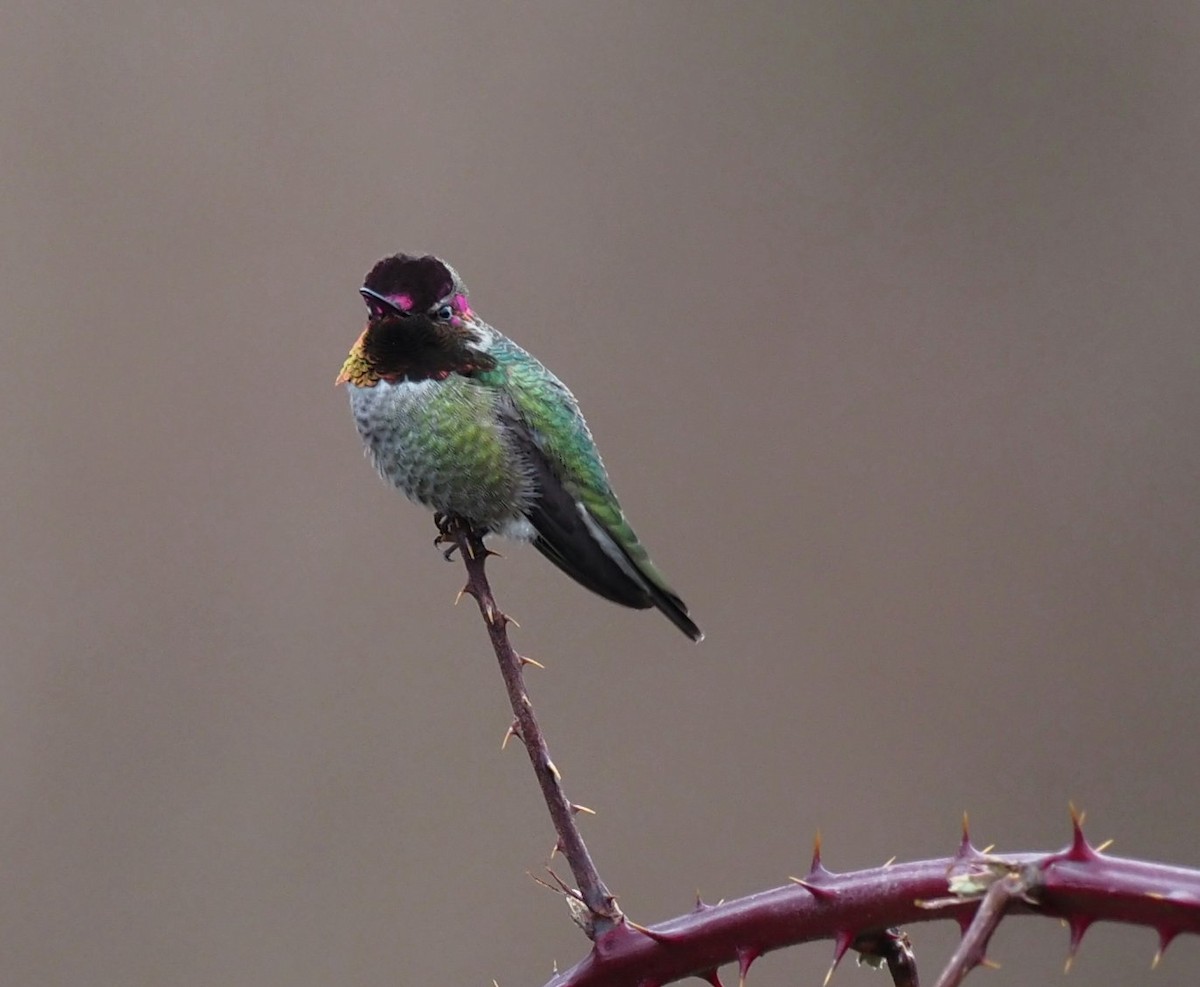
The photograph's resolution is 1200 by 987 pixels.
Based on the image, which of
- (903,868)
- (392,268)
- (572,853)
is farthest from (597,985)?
(392,268)

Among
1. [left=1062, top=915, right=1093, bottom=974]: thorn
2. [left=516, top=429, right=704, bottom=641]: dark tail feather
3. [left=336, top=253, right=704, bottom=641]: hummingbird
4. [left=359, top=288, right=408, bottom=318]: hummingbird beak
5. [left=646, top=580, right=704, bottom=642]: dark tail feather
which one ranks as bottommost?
[left=1062, top=915, right=1093, bottom=974]: thorn

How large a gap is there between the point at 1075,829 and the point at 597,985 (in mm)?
233

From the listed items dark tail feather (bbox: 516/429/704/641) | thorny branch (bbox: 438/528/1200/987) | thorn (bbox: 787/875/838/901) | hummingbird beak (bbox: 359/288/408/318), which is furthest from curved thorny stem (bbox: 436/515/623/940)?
hummingbird beak (bbox: 359/288/408/318)

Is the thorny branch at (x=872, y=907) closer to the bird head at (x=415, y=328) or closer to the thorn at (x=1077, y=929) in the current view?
the thorn at (x=1077, y=929)

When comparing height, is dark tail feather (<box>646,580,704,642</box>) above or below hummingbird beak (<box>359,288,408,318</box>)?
below

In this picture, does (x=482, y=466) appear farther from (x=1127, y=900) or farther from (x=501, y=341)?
(x=1127, y=900)

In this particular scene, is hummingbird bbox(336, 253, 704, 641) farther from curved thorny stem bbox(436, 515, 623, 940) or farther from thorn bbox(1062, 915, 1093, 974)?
thorn bbox(1062, 915, 1093, 974)

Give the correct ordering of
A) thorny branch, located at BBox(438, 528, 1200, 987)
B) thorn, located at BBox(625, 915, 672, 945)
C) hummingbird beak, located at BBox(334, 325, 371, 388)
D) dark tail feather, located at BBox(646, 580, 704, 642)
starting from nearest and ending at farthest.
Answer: thorny branch, located at BBox(438, 528, 1200, 987)
thorn, located at BBox(625, 915, 672, 945)
dark tail feather, located at BBox(646, 580, 704, 642)
hummingbird beak, located at BBox(334, 325, 371, 388)

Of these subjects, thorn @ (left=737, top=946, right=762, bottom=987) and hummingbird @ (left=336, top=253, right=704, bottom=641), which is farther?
hummingbird @ (left=336, top=253, right=704, bottom=641)

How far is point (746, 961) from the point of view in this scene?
0.57 m

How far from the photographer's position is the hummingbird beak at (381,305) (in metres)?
1.11

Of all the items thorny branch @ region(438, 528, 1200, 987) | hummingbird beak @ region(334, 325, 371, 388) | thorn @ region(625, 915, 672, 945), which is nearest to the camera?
thorny branch @ region(438, 528, 1200, 987)

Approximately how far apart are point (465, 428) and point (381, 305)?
137mm

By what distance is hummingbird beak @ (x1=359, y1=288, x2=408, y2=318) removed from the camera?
111 cm
